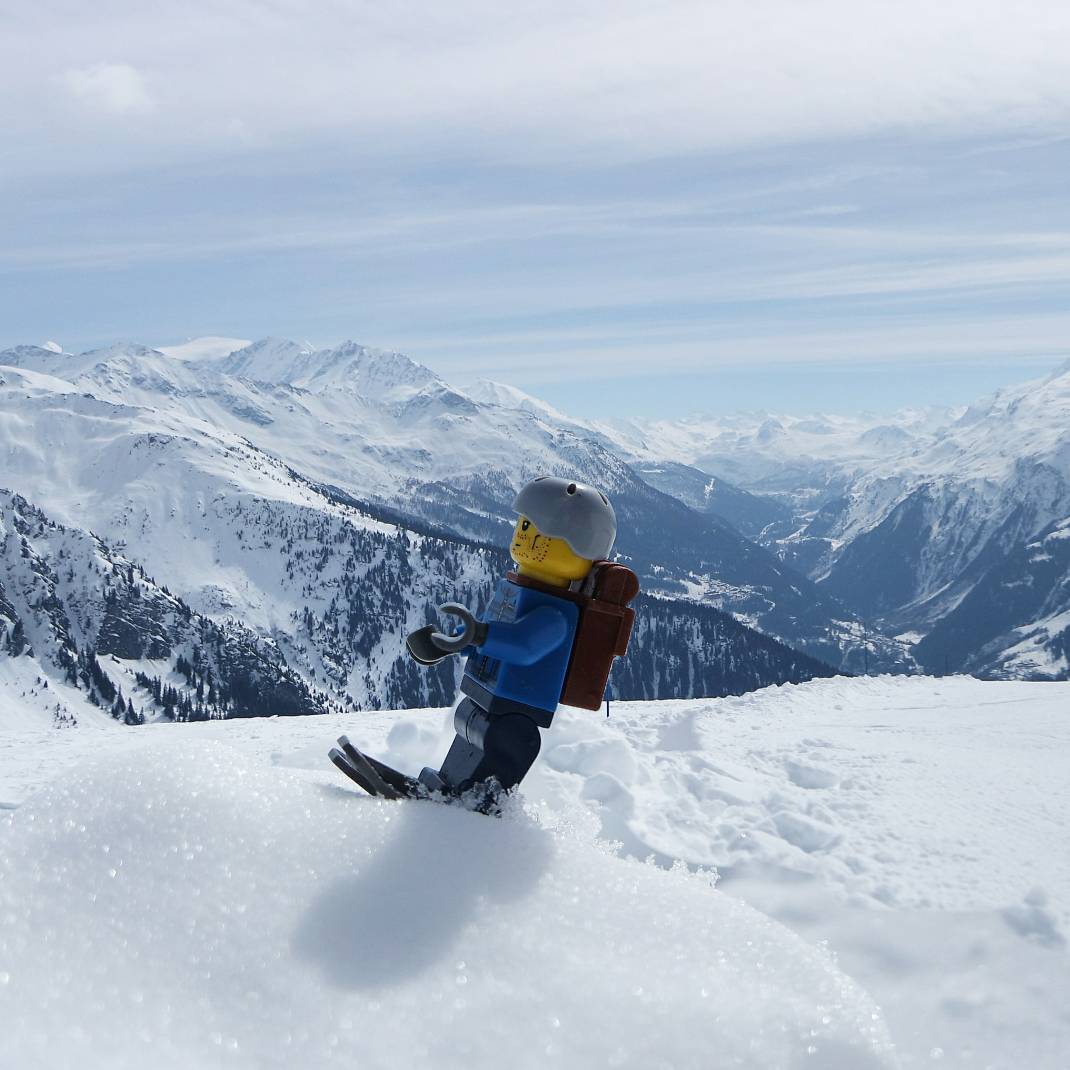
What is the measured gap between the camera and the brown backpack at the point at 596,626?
6016mm

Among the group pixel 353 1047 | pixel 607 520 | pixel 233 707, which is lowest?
pixel 233 707

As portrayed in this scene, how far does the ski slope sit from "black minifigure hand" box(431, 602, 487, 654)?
1.08 m

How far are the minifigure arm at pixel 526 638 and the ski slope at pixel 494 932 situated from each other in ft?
3.14

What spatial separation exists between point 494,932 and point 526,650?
219 cm

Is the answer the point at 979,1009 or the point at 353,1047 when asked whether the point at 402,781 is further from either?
the point at 979,1009

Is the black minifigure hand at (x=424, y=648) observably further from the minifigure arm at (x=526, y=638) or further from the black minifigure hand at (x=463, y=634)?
the minifigure arm at (x=526, y=638)

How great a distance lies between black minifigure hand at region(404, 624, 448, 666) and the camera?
6.02 metres

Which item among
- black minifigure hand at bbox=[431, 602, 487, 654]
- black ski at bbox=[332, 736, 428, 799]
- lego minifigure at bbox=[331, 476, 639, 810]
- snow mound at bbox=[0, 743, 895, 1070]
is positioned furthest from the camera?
lego minifigure at bbox=[331, 476, 639, 810]

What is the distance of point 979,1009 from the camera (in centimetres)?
439

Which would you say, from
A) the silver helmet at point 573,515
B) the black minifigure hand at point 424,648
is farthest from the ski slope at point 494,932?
the silver helmet at point 573,515

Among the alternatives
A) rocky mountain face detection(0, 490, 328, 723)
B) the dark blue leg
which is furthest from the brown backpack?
rocky mountain face detection(0, 490, 328, 723)

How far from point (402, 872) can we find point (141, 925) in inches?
44.9

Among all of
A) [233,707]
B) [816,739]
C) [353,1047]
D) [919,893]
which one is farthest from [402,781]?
A: [233,707]

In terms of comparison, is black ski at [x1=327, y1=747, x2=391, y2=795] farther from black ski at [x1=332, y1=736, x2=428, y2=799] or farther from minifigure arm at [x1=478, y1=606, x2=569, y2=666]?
minifigure arm at [x1=478, y1=606, x2=569, y2=666]
